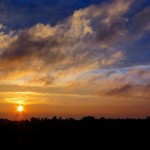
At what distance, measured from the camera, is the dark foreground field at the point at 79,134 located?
49.4 meters

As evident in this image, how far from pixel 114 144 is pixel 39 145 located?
32.0 feet

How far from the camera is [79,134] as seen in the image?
55.5 metres

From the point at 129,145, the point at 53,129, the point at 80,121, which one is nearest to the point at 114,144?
the point at 129,145

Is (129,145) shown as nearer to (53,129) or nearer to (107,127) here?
(107,127)

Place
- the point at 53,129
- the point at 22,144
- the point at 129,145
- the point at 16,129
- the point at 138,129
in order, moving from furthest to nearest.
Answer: the point at 16,129 < the point at 53,129 < the point at 138,129 < the point at 22,144 < the point at 129,145

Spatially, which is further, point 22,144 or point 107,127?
point 107,127

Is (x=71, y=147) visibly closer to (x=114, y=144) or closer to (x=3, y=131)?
(x=114, y=144)

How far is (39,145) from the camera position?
49.9 metres

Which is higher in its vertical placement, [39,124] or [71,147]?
[39,124]

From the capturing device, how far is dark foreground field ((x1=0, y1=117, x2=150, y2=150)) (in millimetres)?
49375

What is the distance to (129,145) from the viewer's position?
1886 inches

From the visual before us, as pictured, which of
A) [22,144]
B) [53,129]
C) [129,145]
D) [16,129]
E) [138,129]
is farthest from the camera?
[16,129]

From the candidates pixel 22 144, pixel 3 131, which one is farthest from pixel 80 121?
pixel 22 144

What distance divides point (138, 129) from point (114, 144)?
29.0 feet
